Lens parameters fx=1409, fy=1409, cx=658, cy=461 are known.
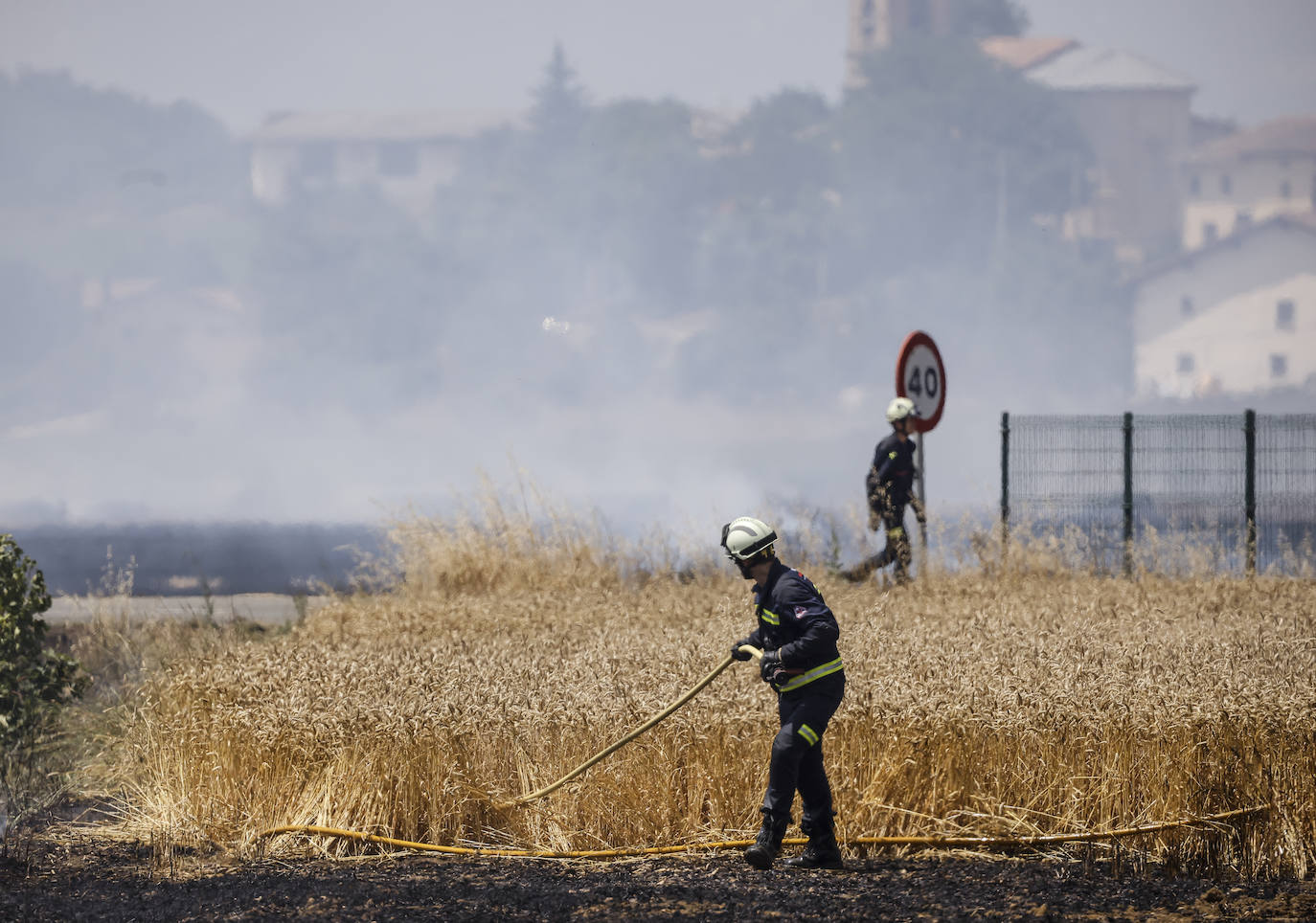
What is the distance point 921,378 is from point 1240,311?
195 feet

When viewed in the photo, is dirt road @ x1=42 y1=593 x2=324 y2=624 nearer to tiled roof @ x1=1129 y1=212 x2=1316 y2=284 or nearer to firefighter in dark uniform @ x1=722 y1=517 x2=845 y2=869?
firefighter in dark uniform @ x1=722 y1=517 x2=845 y2=869

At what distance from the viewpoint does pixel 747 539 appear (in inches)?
245

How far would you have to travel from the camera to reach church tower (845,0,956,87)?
330 feet

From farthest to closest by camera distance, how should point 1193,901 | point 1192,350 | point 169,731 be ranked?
point 1192,350
point 169,731
point 1193,901

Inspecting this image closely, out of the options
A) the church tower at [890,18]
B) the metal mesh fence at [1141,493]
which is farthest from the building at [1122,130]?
the metal mesh fence at [1141,493]

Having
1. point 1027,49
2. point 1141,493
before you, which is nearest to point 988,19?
point 1027,49

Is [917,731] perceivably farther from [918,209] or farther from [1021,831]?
[918,209]

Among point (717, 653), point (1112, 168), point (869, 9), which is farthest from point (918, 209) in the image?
point (717, 653)

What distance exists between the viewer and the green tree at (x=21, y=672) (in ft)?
28.0

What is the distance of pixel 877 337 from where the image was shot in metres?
71.4

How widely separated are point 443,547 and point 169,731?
6227mm

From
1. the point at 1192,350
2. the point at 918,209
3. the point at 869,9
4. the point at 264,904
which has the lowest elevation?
the point at 264,904

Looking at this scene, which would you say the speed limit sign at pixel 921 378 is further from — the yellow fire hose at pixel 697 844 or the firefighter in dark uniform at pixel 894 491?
the yellow fire hose at pixel 697 844

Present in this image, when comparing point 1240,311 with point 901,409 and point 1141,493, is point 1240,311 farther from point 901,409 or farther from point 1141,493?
point 901,409
